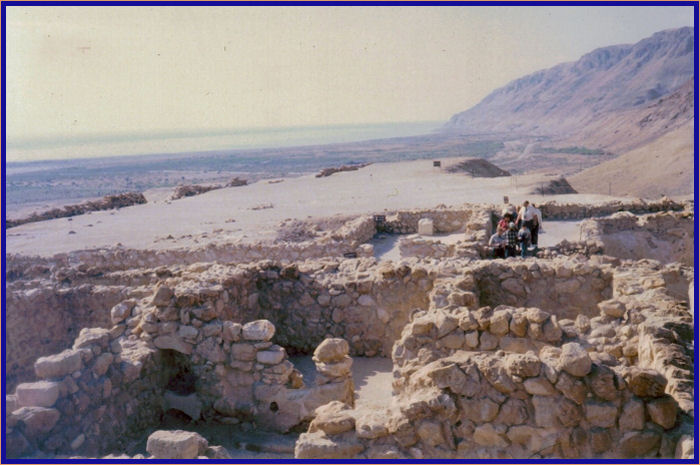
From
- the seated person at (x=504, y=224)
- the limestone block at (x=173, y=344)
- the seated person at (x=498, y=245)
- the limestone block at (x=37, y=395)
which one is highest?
the seated person at (x=504, y=224)

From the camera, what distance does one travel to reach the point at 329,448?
4.21 meters

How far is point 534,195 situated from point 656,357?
18844mm

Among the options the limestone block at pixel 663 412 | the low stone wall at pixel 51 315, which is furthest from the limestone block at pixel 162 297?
the limestone block at pixel 663 412

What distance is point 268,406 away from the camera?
614 cm

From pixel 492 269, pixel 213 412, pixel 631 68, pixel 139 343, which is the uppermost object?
pixel 631 68

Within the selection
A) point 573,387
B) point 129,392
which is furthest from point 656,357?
point 129,392

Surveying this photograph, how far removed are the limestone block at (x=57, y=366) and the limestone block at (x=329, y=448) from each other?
A: 236 cm

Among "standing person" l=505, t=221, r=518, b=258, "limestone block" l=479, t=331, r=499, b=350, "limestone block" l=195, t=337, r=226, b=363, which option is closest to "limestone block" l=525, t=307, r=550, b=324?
"limestone block" l=479, t=331, r=499, b=350

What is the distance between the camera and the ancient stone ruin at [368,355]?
416cm

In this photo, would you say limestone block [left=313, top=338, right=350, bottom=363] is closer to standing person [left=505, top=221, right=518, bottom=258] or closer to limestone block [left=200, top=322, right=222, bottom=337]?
limestone block [left=200, top=322, right=222, bottom=337]

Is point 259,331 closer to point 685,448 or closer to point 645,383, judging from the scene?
point 645,383

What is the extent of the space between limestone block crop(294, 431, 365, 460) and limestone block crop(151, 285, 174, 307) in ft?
9.06

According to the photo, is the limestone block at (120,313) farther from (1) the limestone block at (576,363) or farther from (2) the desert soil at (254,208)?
(2) the desert soil at (254,208)

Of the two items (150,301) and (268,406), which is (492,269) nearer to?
(268,406)
